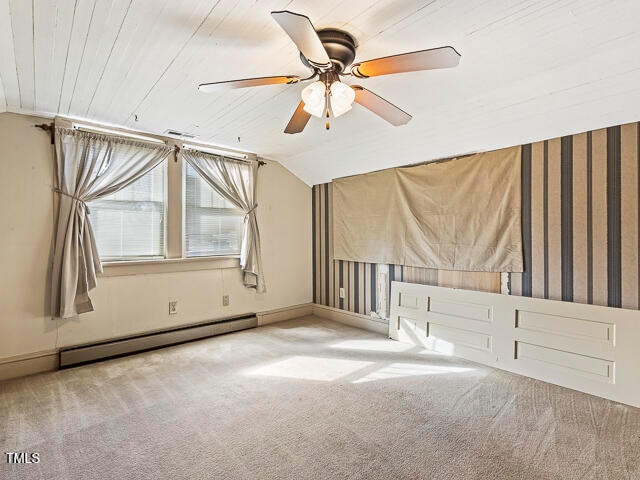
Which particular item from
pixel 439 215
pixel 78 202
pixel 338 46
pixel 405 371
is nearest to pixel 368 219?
pixel 439 215

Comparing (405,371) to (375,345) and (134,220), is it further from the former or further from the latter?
(134,220)

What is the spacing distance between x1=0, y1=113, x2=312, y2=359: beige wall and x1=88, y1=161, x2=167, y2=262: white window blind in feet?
0.91

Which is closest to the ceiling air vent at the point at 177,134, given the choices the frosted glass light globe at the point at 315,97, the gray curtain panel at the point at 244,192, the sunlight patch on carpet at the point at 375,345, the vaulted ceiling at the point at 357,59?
the vaulted ceiling at the point at 357,59

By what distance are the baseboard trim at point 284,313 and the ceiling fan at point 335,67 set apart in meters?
2.96

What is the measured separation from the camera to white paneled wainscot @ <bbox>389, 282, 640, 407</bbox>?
234 cm

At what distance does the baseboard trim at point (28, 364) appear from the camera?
270cm

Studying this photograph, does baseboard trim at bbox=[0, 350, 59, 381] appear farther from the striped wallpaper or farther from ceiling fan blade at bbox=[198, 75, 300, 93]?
the striped wallpaper

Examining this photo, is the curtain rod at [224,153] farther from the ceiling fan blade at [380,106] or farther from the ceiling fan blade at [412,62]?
the ceiling fan blade at [412,62]

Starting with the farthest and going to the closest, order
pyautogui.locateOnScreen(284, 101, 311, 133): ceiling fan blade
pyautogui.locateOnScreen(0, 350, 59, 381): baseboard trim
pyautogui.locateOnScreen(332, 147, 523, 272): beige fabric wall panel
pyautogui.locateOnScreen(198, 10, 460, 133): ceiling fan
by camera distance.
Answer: pyautogui.locateOnScreen(332, 147, 523, 272): beige fabric wall panel, pyautogui.locateOnScreen(0, 350, 59, 381): baseboard trim, pyautogui.locateOnScreen(284, 101, 311, 133): ceiling fan blade, pyautogui.locateOnScreen(198, 10, 460, 133): ceiling fan

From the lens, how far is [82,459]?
1.75m

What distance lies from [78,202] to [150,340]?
59.4 inches

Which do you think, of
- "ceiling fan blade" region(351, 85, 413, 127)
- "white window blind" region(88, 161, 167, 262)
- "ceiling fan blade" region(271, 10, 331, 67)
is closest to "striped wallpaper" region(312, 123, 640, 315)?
"ceiling fan blade" region(351, 85, 413, 127)

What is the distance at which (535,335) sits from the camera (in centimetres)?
272

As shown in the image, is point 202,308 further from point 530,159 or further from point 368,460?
point 530,159
